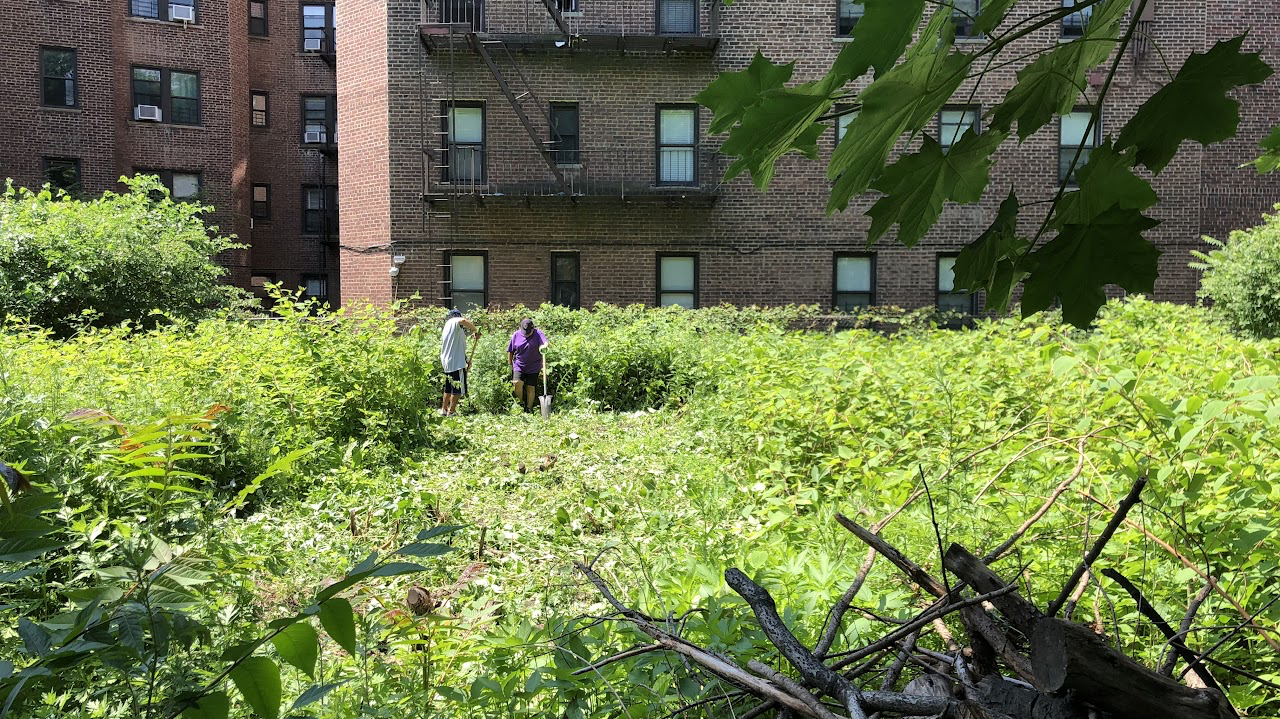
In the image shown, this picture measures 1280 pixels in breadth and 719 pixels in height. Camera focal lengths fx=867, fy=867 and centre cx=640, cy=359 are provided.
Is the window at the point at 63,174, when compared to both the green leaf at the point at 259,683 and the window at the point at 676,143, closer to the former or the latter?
the window at the point at 676,143

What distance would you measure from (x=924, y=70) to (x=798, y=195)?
19.5 metres

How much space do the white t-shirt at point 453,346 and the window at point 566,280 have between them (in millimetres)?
7123

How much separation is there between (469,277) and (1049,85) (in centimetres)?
1915

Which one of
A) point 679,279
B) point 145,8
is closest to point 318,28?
point 145,8

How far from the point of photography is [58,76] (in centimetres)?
2502

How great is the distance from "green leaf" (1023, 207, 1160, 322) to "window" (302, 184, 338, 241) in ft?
101

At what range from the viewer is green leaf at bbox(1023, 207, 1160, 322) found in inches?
68.2

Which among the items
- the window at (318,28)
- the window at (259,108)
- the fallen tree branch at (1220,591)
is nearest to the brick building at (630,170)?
the window at (318,28)

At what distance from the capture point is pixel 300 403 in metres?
8.18

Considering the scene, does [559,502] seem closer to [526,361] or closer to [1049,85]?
[1049,85]

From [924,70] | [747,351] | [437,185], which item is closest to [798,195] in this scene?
[437,185]

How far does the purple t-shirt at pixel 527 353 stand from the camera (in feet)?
45.2

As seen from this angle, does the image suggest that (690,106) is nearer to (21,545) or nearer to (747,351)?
(747,351)

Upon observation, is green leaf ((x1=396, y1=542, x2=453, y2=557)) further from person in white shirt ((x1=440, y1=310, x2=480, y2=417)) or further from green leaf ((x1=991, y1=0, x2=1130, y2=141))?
person in white shirt ((x1=440, y1=310, x2=480, y2=417))
